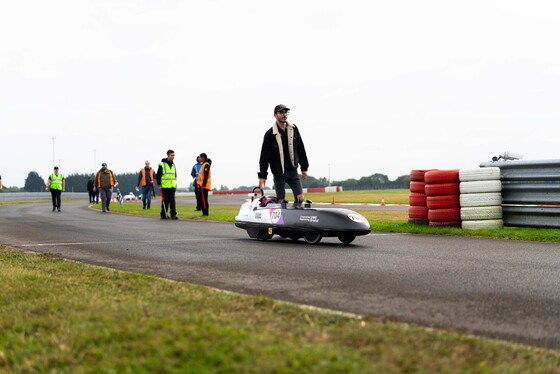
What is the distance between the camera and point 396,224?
13.8 m

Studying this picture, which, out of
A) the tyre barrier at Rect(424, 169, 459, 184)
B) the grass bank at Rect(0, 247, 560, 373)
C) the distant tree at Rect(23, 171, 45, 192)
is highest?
the distant tree at Rect(23, 171, 45, 192)

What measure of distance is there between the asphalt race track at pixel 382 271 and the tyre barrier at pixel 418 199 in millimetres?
1402

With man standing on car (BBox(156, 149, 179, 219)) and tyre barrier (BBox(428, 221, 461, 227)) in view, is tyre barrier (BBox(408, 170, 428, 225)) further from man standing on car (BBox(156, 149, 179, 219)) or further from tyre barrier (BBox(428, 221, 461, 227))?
man standing on car (BBox(156, 149, 179, 219))

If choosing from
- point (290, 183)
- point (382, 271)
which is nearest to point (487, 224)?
point (290, 183)

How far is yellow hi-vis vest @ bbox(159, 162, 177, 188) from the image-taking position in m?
20.0

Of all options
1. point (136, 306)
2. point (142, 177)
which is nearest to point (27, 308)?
point (136, 306)

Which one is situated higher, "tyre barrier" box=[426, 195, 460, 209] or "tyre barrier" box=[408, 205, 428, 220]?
"tyre barrier" box=[426, 195, 460, 209]

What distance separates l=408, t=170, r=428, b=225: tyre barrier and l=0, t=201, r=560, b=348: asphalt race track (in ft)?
4.60

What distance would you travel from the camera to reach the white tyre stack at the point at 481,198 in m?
11.9

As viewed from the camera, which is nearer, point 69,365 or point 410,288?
point 69,365

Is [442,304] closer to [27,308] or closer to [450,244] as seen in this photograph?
[27,308]

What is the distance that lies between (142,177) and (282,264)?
20.1 metres

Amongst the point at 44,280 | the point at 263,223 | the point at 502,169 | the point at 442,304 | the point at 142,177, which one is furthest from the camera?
the point at 142,177

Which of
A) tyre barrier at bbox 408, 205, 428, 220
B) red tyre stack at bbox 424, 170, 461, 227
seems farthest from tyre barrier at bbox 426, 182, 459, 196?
tyre barrier at bbox 408, 205, 428, 220
